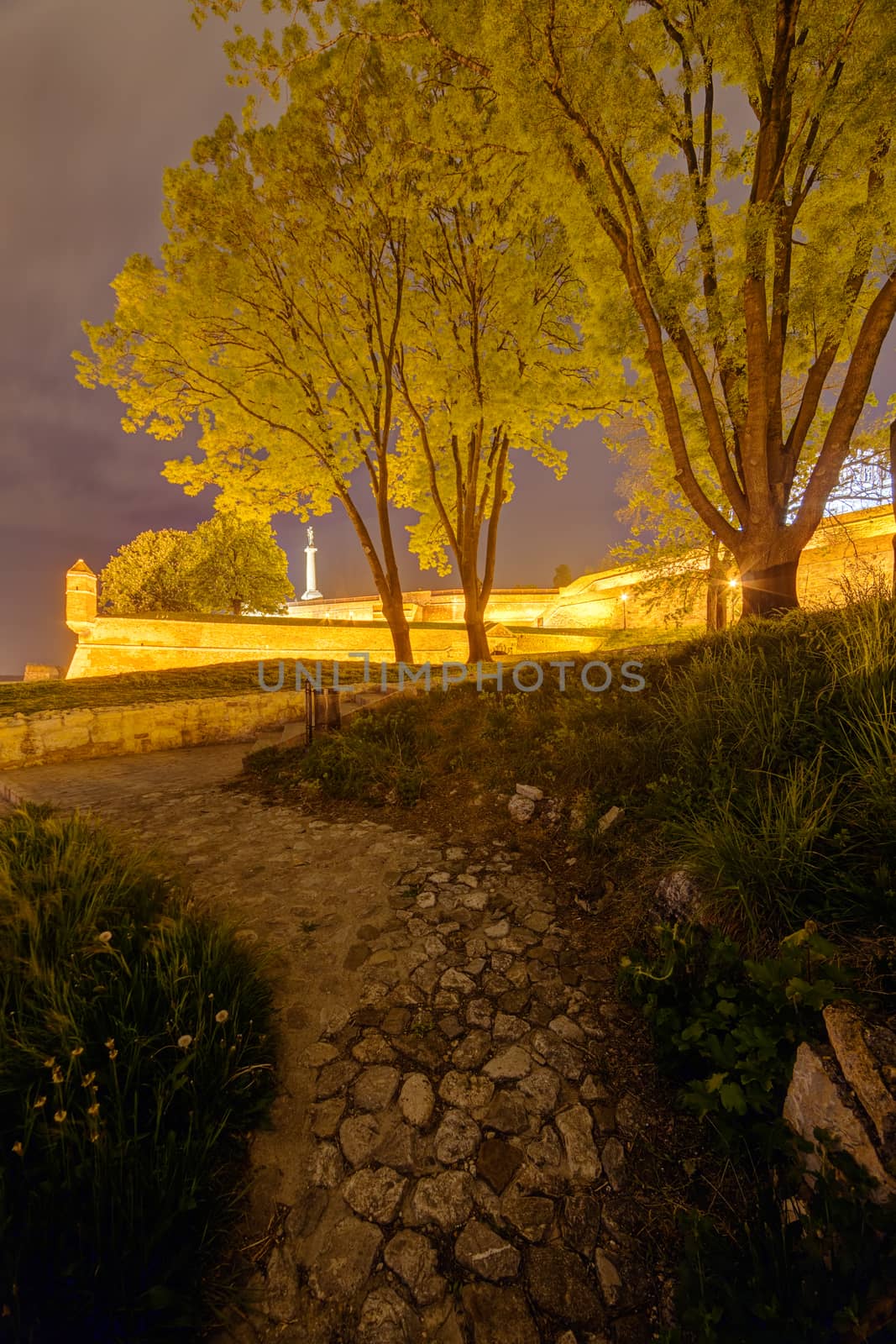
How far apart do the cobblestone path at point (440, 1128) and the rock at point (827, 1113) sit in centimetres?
63

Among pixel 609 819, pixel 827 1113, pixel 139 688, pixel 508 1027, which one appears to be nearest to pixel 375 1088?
pixel 508 1027

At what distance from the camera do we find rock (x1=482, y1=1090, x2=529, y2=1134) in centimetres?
192

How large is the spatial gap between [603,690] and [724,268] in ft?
19.7

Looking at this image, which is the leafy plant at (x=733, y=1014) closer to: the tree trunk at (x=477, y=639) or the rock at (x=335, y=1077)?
the rock at (x=335, y=1077)

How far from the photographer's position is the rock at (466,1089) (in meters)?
2.01

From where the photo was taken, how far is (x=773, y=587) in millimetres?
6867

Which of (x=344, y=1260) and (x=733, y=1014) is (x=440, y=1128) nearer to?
(x=344, y=1260)

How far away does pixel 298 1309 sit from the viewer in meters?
1.46

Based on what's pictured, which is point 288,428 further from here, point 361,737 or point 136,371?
point 361,737

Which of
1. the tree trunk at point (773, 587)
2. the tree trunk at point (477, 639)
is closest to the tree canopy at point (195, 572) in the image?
the tree trunk at point (477, 639)

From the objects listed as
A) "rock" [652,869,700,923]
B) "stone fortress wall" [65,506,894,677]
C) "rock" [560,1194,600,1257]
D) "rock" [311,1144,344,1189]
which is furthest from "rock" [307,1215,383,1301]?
"stone fortress wall" [65,506,894,677]

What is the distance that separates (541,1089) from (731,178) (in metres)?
10.7

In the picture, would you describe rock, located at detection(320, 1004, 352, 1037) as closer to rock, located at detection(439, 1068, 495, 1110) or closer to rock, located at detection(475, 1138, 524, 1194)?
rock, located at detection(439, 1068, 495, 1110)

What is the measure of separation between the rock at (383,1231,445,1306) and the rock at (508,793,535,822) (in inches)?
115
